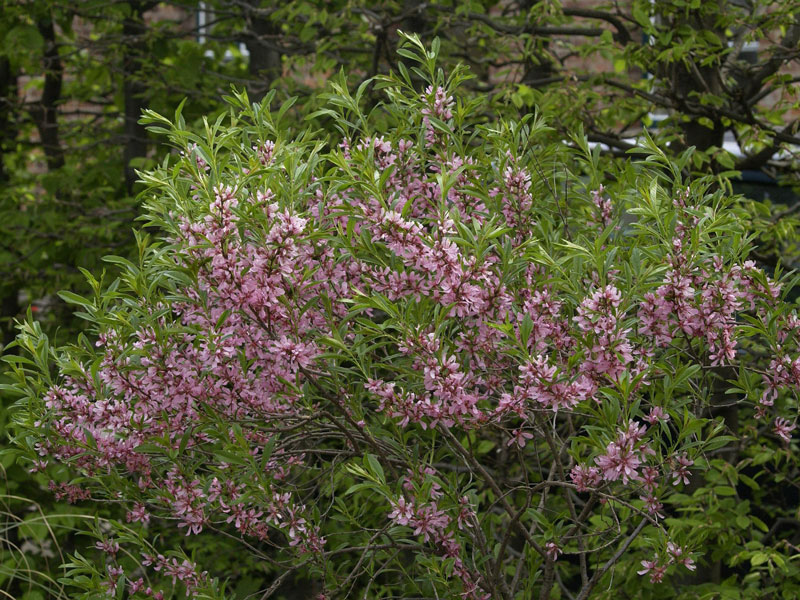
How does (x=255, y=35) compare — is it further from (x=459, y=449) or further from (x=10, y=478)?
(x=459, y=449)

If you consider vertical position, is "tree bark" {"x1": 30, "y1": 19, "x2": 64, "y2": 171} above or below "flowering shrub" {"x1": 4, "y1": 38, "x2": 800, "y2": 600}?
→ below

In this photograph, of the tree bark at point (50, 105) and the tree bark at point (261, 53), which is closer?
the tree bark at point (261, 53)

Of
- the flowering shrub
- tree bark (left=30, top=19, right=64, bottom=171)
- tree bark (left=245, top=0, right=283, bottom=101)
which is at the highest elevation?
the flowering shrub

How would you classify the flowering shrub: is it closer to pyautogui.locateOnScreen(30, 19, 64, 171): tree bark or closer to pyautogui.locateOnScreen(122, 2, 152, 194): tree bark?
pyautogui.locateOnScreen(122, 2, 152, 194): tree bark

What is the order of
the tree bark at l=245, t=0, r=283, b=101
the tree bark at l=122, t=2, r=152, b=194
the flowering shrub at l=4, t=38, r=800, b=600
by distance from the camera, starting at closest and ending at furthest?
the flowering shrub at l=4, t=38, r=800, b=600 < the tree bark at l=245, t=0, r=283, b=101 < the tree bark at l=122, t=2, r=152, b=194

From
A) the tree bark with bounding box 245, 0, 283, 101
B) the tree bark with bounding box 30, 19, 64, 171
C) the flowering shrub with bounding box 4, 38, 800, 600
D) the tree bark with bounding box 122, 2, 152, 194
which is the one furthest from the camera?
the tree bark with bounding box 30, 19, 64, 171

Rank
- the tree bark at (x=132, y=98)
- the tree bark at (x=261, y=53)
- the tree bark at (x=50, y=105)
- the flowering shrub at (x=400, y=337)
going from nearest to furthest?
the flowering shrub at (x=400, y=337) → the tree bark at (x=261, y=53) → the tree bark at (x=132, y=98) → the tree bark at (x=50, y=105)

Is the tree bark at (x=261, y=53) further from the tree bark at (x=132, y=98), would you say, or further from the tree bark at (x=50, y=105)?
the tree bark at (x=50, y=105)

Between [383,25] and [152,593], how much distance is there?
11.0 feet

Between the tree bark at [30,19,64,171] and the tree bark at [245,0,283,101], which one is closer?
the tree bark at [245,0,283,101]

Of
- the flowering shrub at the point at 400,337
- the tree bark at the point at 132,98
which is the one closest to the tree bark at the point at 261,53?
the tree bark at the point at 132,98

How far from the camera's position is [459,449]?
2924 mm

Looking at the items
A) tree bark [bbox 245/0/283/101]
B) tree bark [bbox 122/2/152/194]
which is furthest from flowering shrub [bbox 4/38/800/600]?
tree bark [bbox 122/2/152/194]

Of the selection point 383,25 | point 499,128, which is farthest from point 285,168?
point 383,25
